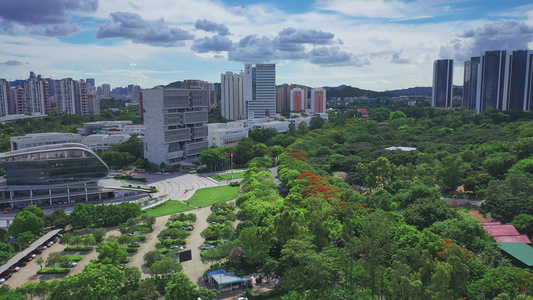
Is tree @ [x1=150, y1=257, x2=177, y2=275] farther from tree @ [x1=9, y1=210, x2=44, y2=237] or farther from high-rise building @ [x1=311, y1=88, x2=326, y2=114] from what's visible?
high-rise building @ [x1=311, y1=88, x2=326, y2=114]

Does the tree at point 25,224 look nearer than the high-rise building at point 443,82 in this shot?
Yes

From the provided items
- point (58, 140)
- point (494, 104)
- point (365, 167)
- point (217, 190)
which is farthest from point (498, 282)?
point (494, 104)

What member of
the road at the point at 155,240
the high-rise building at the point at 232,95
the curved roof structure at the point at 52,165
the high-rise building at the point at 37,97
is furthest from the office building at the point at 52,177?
the high-rise building at the point at 37,97

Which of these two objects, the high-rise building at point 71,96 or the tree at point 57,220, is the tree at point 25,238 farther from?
the high-rise building at point 71,96

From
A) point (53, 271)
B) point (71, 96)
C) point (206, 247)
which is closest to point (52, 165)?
point (53, 271)

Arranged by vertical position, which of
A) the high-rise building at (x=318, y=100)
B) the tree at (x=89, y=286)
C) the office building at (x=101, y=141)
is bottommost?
the tree at (x=89, y=286)

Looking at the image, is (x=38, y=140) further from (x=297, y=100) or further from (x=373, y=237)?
(x=297, y=100)
